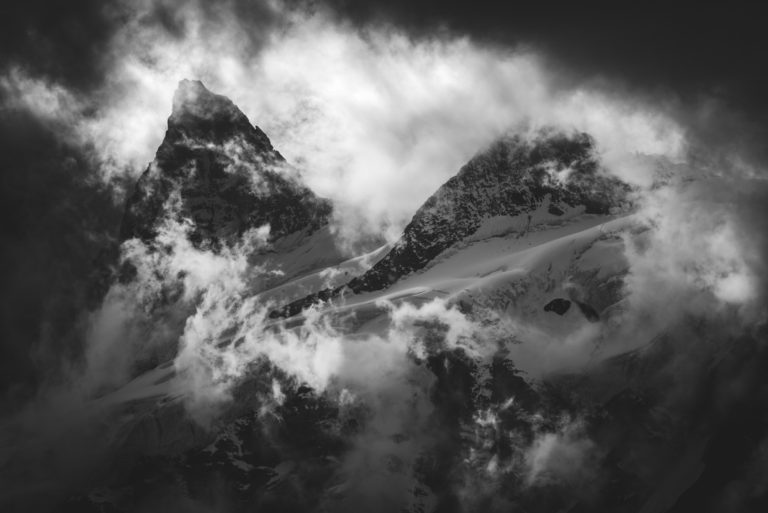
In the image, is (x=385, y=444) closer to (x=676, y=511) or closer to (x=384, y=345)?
(x=384, y=345)

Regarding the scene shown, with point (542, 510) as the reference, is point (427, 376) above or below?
above

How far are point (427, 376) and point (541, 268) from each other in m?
32.1

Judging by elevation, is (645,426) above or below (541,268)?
below

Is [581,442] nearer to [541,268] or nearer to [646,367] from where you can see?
[646,367]

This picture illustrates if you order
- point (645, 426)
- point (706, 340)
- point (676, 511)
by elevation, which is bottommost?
point (676, 511)

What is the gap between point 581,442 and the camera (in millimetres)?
172125

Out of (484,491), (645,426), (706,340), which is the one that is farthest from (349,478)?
(706,340)

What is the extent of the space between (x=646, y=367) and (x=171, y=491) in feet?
294

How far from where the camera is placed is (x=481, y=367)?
186500 mm

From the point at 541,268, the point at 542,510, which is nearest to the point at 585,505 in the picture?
the point at 542,510

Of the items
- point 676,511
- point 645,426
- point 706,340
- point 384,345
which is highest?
point 384,345

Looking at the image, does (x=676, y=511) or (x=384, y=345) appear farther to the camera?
(x=384, y=345)

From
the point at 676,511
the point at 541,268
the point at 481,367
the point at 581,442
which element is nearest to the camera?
the point at 676,511

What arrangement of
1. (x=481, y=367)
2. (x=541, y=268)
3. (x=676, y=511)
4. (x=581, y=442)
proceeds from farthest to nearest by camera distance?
1. (x=541, y=268)
2. (x=481, y=367)
3. (x=581, y=442)
4. (x=676, y=511)
